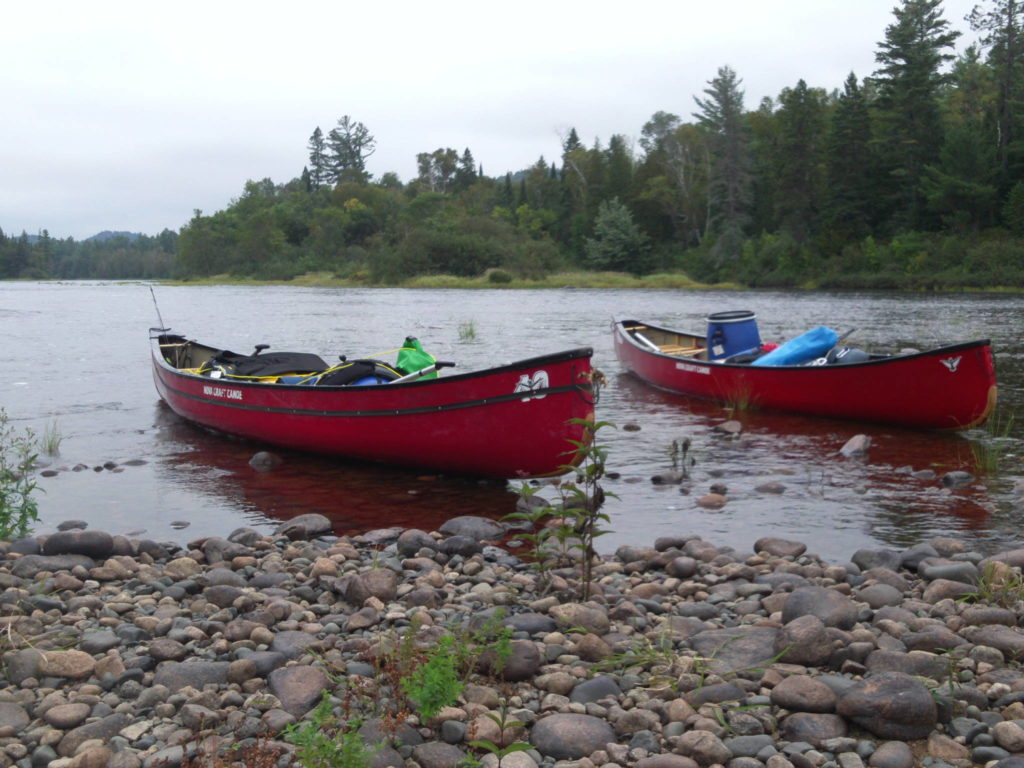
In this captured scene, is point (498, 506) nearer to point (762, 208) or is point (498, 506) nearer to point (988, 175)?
point (988, 175)

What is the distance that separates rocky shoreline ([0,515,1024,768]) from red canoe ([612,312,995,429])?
5.08 metres

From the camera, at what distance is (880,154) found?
6162cm

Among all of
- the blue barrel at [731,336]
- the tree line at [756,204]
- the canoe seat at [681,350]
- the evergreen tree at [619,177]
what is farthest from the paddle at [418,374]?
the evergreen tree at [619,177]

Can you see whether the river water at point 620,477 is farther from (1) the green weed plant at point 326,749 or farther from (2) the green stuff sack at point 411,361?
(1) the green weed plant at point 326,749

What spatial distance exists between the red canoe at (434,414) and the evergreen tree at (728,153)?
6945 cm

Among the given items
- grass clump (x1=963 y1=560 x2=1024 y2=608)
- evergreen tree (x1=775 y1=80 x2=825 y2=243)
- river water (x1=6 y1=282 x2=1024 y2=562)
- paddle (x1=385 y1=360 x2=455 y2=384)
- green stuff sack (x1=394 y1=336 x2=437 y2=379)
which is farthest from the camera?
evergreen tree (x1=775 y1=80 x2=825 y2=243)

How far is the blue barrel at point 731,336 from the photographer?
1395 cm

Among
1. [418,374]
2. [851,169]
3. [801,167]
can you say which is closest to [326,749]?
[418,374]

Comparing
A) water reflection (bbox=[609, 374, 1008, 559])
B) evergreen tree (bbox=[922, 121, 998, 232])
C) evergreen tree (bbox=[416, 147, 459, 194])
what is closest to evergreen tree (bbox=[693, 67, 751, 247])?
evergreen tree (bbox=[922, 121, 998, 232])

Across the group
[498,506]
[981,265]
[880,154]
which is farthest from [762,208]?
[498,506]

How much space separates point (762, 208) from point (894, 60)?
19.3 m

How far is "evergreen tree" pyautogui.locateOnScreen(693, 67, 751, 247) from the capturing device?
78.3 meters

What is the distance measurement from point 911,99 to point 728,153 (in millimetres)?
21785

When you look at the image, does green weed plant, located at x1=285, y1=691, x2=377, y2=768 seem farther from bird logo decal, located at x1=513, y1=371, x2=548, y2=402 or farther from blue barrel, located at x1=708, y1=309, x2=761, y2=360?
blue barrel, located at x1=708, y1=309, x2=761, y2=360
